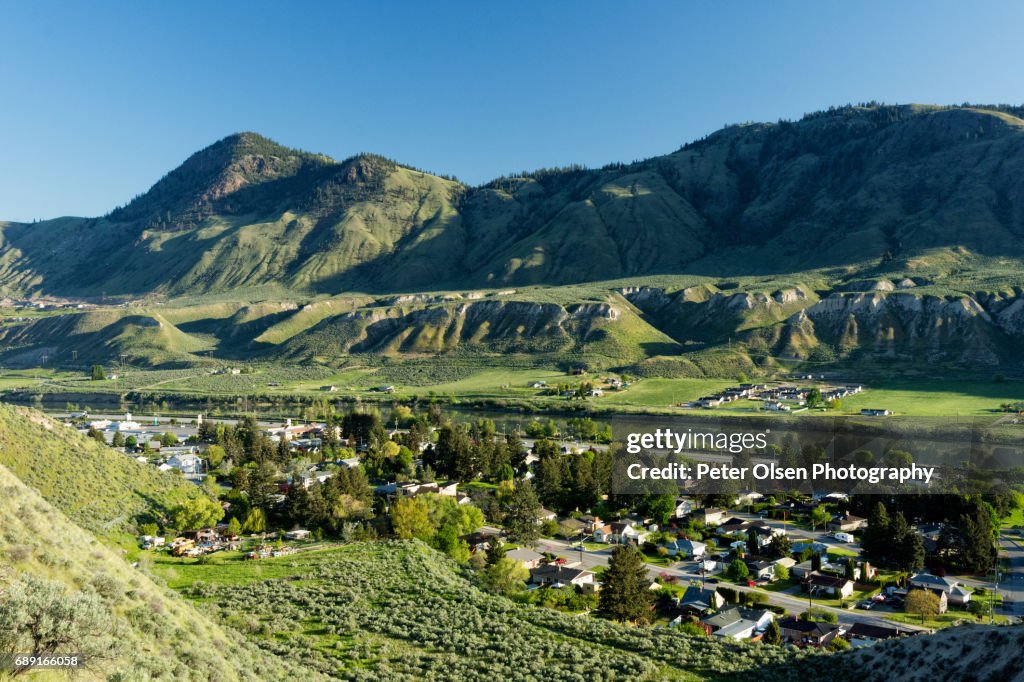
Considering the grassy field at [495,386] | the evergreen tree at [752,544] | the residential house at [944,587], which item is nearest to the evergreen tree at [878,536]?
the residential house at [944,587]

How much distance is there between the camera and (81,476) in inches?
1625

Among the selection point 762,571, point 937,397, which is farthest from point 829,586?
point 937,397

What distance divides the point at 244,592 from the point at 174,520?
51.7 feet

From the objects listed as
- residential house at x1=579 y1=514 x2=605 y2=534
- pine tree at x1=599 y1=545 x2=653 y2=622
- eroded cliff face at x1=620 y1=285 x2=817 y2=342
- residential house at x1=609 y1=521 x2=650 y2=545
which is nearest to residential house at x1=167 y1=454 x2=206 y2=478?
residential house at x1=579 y1=514 x2=605 y2=534

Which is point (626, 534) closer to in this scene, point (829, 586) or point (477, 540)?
point (477, 540)

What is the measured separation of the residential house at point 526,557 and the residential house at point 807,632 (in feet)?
44.5

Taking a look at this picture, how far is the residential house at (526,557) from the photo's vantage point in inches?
1538

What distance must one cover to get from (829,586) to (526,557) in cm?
1617

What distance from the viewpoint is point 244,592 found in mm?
29672

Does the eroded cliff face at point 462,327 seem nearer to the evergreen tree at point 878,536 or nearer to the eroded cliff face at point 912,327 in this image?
the eroded cliff face at point 912,327

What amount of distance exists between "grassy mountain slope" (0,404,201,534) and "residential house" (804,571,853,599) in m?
37.2

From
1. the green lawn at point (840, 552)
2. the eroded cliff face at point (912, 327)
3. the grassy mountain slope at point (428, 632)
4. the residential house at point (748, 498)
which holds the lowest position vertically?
the green lawn at point (840, 552)

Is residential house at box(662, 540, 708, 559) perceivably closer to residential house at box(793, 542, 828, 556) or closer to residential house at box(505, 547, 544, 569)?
residential house at box(793, 542, 828, 556)

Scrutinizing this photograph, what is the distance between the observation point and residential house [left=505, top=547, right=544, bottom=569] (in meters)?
39.1
